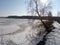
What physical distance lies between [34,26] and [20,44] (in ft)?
35.4

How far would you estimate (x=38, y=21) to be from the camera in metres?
20.0

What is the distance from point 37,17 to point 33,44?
31.4 ft

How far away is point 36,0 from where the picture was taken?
17500mm

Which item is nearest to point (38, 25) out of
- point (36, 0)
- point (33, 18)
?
Result: point (33, 18)

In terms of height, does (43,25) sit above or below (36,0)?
below

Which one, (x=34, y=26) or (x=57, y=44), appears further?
(x=34, y=26)

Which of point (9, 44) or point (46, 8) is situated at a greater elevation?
point (46, 8)

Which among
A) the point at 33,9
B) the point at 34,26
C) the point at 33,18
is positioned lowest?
the point at 34,26

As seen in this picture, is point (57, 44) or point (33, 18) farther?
point (33, 18)

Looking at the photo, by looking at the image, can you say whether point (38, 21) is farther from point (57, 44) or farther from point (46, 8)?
point (57, 44)

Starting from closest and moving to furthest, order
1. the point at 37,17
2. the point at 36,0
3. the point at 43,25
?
the point at 36,0, the point at 37,17, the point at 43,25

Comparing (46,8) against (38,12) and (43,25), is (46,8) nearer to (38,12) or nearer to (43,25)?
(38,12)

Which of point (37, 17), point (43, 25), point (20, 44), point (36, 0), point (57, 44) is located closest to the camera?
point (57, 44)

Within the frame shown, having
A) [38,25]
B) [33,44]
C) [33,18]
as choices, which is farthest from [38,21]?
[33,44]
